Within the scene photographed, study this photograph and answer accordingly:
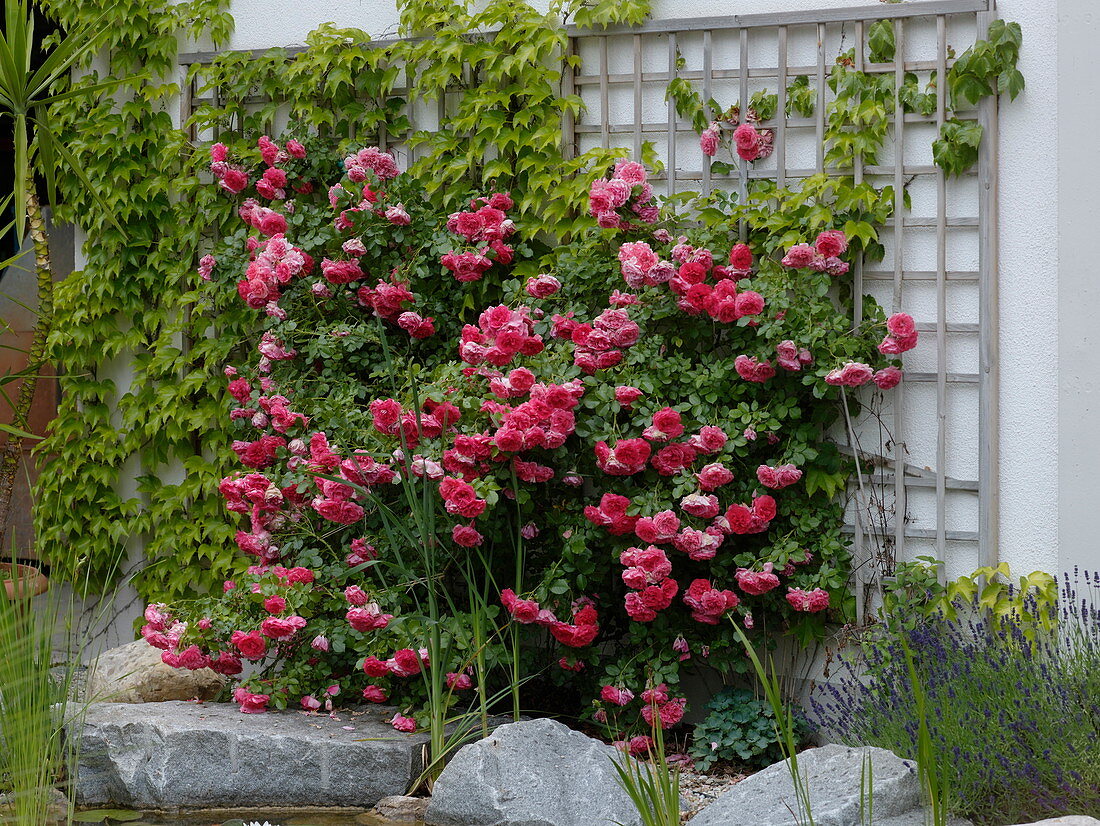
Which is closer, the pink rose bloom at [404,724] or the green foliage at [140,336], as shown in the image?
the pink rose bloom at [404,724]

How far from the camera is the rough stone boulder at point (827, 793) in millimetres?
2662

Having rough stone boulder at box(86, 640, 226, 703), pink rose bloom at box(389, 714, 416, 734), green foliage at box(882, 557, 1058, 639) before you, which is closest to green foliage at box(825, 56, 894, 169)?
green foliage at box(882, 557, 1058, 639)

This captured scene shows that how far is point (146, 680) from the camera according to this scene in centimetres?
400

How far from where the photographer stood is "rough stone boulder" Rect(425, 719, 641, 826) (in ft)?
9.66

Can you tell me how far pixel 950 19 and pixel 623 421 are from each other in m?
1.72

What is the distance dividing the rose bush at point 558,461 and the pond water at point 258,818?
1.12ft

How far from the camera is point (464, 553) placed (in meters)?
3.85

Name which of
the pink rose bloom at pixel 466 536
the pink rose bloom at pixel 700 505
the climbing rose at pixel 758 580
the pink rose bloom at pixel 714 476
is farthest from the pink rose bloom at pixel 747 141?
the pink rose bloom at pixel 466 536

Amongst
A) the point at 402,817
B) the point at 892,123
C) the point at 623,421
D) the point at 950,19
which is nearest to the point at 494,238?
the point at 623,421

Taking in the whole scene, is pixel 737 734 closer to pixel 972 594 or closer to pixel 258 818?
pixel 972 594

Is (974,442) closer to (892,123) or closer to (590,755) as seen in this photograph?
(892,123)

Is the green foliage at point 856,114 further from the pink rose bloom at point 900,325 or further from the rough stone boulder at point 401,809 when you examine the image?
the rough stone boulder at point 401,809

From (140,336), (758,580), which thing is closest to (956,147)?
(758,580)

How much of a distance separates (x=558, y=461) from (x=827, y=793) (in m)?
1.42
